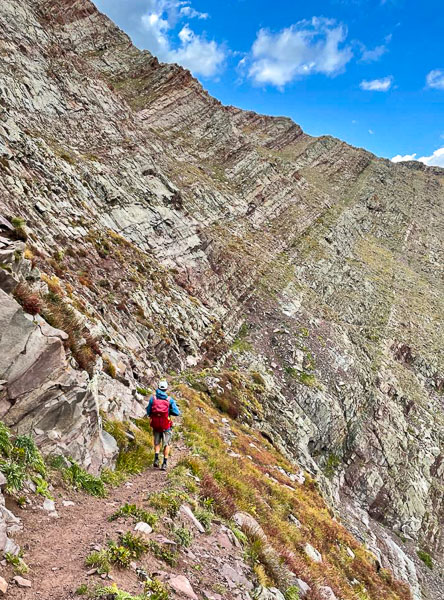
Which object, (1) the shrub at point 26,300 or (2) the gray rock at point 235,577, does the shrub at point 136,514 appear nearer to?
(2) the gray rock at point 235,577

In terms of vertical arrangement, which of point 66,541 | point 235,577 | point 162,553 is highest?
point 235,577

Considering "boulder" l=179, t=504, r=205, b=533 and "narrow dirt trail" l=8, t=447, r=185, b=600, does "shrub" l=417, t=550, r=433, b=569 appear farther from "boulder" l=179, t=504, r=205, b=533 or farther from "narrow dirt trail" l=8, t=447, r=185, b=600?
"narrow dirt trail" l=8, t=447, r=185, b=600

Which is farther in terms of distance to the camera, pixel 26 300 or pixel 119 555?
pixel 26 300

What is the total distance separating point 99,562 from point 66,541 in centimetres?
80

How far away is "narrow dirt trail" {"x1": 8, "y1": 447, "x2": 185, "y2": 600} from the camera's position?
4453 millimetres

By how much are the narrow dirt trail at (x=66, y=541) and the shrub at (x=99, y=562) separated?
8 centimetres

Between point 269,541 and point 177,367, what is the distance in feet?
48.0

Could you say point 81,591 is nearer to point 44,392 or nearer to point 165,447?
point 44,392

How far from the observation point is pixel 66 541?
5.41 m

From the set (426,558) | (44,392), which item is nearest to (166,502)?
(44,392)

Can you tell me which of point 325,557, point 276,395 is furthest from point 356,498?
point 325,557

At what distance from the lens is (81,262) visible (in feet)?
70.9

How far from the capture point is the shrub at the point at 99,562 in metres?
4.80

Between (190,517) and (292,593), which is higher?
(292,593)
